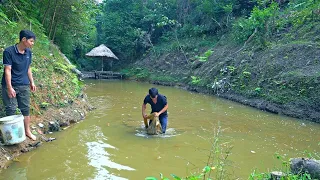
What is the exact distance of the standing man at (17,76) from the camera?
520 centimetres

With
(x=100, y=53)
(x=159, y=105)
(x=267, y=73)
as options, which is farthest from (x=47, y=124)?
(x=100, y=53)

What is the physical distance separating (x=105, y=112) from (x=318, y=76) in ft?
25.5

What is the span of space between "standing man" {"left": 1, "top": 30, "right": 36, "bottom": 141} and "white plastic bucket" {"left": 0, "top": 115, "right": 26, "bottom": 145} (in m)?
0.31

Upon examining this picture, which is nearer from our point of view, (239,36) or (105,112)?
(105,112)

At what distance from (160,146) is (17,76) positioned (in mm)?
3204

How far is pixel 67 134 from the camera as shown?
7.11 metres

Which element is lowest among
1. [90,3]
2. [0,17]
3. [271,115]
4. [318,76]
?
[271,115]

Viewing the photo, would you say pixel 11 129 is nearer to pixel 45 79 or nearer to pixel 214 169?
pixel 45 79

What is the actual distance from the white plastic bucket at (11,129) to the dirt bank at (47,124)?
0.21 meters

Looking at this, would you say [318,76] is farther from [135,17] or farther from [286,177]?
[135,17]

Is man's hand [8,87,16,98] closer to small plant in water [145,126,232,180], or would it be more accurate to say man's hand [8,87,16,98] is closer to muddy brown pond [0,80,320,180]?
muddy brown pond [0,80,320,180]

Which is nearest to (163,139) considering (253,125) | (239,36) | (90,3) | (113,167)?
(113,167)

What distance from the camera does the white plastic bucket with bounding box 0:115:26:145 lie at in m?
5.07

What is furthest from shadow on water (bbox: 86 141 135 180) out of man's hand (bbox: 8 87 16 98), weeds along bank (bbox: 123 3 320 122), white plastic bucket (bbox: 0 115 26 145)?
weeds along bank (bbox: 123 3 320 122)
